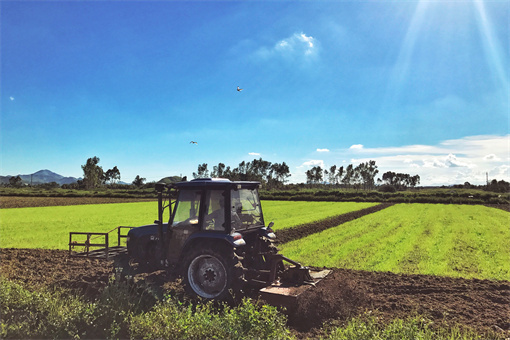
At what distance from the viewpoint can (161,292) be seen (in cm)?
841

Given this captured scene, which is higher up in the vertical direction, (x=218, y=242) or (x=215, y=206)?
(x=215, y=206)

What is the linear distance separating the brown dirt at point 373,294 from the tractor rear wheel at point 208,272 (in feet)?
5.49

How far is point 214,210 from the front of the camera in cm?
786

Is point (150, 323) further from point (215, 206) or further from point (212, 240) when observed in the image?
point (215, 206)

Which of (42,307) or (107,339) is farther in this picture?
(42,307)

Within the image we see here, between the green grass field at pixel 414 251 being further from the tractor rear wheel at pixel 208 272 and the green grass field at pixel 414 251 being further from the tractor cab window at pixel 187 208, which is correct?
the tractor cab window at pixel 187 208

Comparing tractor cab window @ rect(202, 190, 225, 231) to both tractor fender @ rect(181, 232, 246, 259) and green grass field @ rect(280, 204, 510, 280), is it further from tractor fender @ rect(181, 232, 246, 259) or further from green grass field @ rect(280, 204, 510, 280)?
green grass field @ rect(280, 204, 510, 280)

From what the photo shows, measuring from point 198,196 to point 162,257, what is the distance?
1971 millimetres

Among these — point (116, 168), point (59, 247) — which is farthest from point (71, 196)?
point (116, 168)

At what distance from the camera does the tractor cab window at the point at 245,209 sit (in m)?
7.83

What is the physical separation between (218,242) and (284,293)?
6.11 ft

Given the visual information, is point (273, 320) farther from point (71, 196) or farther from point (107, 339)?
point (71, 196)

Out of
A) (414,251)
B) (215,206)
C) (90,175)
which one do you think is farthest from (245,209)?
(90,175)

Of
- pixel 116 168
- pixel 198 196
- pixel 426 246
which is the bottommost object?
pixel 426 246
